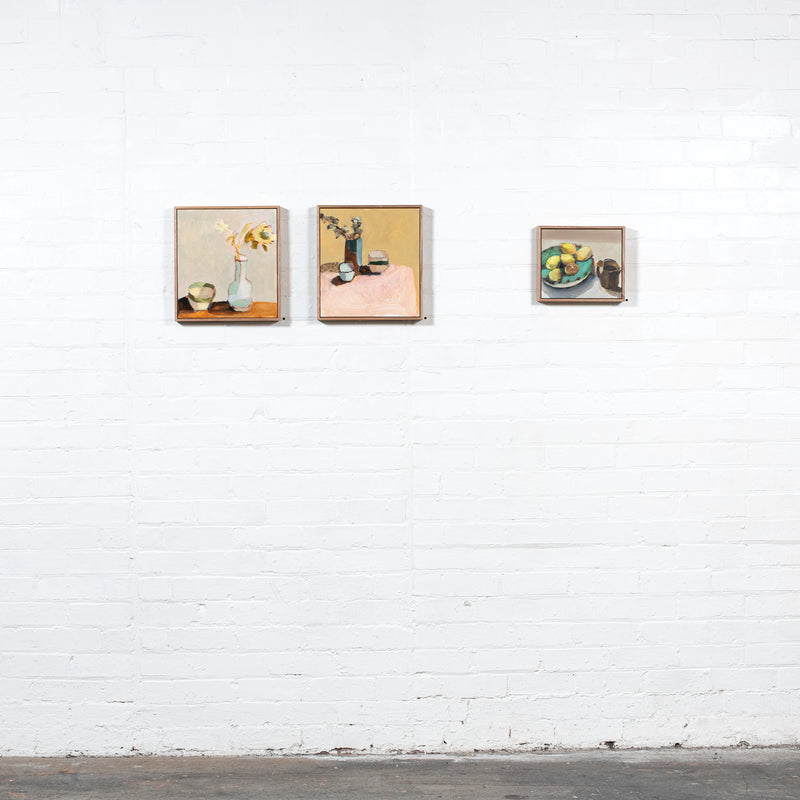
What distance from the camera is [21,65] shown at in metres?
2.50

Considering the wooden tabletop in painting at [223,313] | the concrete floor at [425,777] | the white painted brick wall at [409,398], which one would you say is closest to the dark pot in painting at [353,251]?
the white painted brick wall at [409,398]

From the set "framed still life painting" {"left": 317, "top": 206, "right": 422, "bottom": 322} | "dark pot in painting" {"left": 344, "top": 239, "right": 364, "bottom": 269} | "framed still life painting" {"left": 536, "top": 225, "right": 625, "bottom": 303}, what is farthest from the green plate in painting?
"dark pot in painting" {"left": 344, "top": 239, "right": 364, "bottom": 269}

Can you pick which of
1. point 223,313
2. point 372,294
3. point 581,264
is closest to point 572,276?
point 581,264

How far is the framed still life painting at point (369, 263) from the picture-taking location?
2.50 m

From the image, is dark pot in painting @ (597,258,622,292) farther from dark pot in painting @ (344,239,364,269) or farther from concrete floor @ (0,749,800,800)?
concrete floor @ (0,749,800,800)

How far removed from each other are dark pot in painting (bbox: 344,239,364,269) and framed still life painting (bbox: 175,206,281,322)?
23 cm

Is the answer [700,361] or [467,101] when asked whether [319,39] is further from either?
[700,361]

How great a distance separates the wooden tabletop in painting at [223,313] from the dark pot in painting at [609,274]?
1.11 metres

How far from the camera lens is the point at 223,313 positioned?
99.0 inches

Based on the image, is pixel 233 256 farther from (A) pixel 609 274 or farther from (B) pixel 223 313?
(A) pixel 609 274

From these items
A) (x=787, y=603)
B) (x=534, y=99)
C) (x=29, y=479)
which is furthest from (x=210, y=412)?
(x=787, y=603)

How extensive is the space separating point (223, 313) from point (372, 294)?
0.51m

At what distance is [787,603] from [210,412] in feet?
6.88

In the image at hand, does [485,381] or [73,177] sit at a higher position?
[73,177]
